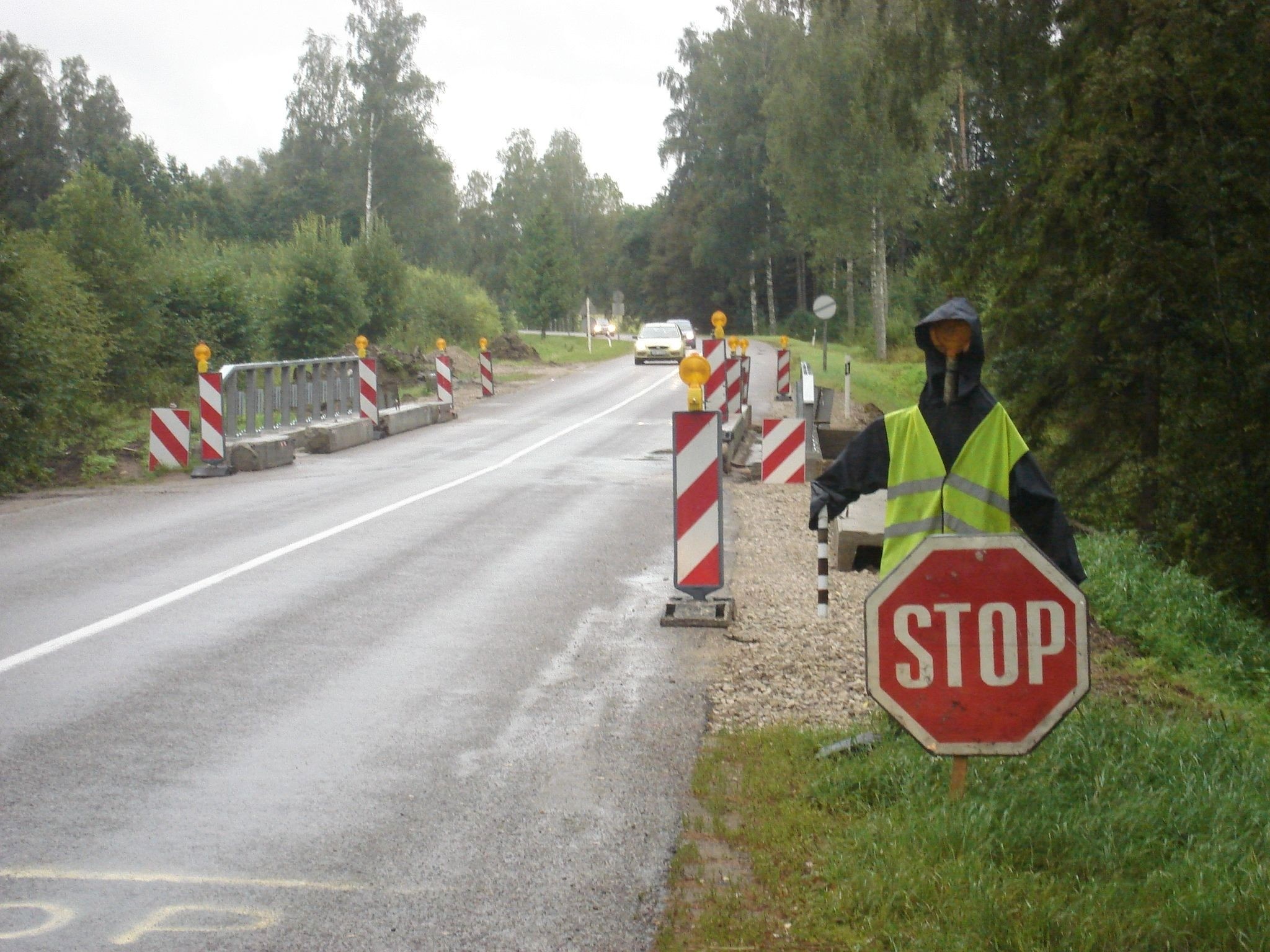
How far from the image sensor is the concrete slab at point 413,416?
24.7 m

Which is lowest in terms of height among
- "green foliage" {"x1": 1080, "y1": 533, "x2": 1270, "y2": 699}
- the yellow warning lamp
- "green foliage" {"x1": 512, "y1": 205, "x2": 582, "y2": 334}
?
"green foliage" {"x1": 1080, "y1": 533, "x2": 1270, "y2": 699}

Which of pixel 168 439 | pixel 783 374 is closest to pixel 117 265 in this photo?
pixel 168 439

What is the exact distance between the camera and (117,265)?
29844mm

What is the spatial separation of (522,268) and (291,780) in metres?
68.5

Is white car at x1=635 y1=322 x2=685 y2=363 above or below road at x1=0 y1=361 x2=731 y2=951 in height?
above

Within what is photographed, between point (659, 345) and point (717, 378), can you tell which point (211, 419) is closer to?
point (717, 378)

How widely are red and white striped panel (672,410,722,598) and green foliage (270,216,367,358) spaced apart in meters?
28.5

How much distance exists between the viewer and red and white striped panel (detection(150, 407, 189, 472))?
18438mm

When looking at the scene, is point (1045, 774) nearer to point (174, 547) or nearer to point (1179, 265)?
point (174, 547)

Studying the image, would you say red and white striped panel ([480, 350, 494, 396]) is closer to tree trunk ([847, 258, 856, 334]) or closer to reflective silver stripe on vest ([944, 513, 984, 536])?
tree trunk ([847, 258, 856, 334])

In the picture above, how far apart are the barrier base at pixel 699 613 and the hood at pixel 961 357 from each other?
3.65m

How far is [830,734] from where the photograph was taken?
5.98 metres

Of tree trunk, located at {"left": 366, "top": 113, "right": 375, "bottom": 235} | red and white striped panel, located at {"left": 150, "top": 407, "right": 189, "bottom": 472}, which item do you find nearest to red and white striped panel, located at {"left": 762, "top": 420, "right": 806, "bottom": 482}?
red and white striped panel, located at {"left": 150, "top": 407, "right": 189, "bottom": 472}

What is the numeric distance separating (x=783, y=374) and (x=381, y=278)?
16.3 m
